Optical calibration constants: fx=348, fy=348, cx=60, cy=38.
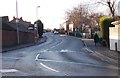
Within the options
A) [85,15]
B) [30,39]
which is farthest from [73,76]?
[85,15]

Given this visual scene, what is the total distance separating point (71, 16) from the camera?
118 metres

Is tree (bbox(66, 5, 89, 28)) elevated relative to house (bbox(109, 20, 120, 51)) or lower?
elevated

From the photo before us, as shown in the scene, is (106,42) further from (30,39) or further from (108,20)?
(30,39)

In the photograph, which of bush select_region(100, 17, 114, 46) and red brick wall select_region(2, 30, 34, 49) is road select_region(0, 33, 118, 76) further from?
red brick wall select_region(2, 30, 34, 49)

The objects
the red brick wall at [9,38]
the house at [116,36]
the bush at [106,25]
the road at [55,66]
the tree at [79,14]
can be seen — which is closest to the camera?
the road at [55,66]

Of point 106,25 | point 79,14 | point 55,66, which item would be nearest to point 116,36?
point 106,25

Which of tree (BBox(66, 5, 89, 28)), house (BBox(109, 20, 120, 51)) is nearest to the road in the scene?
house (BBox(109, 20, 120, 51))

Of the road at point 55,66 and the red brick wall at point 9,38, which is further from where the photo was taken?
the red brick wall at point 9,38

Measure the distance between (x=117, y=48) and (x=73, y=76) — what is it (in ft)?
67.5

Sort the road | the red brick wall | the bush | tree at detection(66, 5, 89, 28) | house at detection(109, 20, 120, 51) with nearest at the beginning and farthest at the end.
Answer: the road < house at detection(109, 20, 120, 51) < the bush < the red brick wall < tree at detection(66, 5, 89, 28)

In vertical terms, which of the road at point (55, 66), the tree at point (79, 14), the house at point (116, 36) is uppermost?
the tree at point (79, 14)

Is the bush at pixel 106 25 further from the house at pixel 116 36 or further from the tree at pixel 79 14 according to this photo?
the tree at pixel 79 14

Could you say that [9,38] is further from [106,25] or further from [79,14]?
[79,14]

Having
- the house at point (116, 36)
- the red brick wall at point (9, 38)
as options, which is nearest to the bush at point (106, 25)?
the house at point (116, 36)
